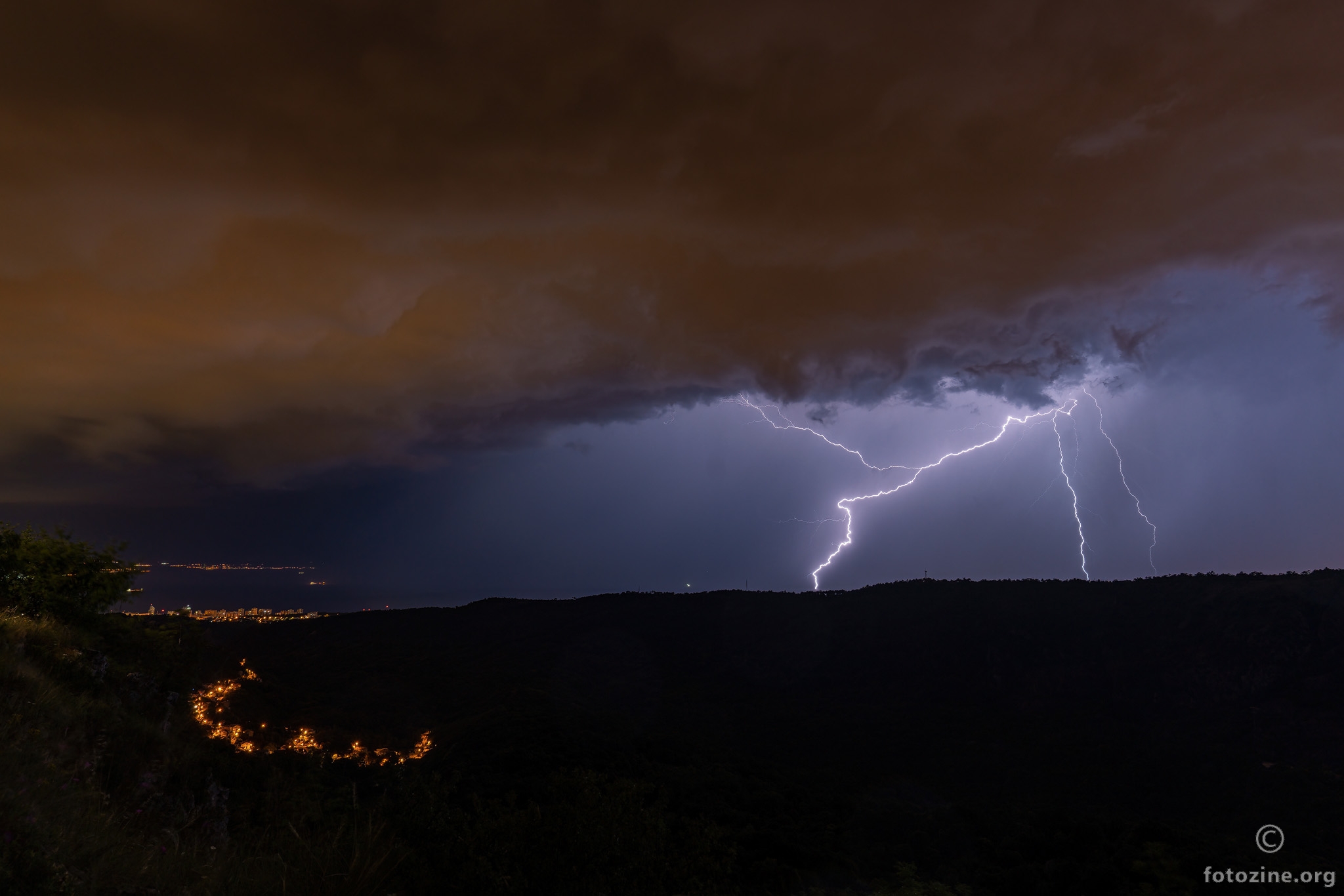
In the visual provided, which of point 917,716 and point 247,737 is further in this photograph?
point 917,716

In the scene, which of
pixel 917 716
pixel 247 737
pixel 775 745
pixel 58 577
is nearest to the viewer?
pixel 58 577

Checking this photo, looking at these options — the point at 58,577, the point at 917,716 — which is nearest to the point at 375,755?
the point at 58,577

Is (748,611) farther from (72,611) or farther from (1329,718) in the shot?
(72,611)

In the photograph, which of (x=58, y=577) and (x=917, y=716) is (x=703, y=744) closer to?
(x=917, y=716)

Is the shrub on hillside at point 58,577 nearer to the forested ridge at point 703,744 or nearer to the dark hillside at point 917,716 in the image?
the forested ridge at point 703,744

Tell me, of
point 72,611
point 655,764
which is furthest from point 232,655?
point 655,764

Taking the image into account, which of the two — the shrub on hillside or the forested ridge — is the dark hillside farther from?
the shrub on hillside
